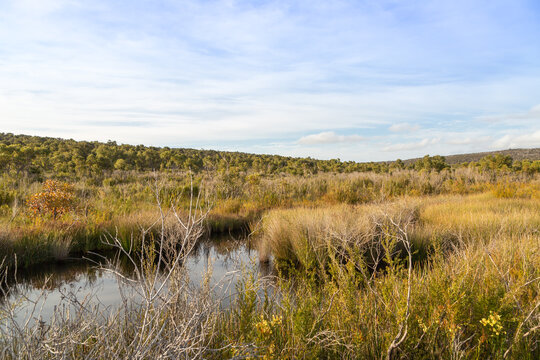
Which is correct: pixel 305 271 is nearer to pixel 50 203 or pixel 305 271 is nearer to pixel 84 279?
pixel 84 279

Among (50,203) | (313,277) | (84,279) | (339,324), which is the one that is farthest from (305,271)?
(50,203)

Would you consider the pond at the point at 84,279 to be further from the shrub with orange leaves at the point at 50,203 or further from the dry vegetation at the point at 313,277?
the shrub with orange leaves at the point at 50,203

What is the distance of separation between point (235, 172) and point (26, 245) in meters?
9.21

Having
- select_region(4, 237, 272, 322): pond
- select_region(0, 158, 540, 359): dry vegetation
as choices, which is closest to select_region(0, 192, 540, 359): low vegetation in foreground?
select_region(0, 158, 540, 359): dry vegetation

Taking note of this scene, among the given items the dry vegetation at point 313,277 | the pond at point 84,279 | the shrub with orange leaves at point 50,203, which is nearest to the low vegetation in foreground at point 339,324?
the dry vegetation at point 313,277

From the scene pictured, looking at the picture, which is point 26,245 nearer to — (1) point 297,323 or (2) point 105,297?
(2) point 105,297

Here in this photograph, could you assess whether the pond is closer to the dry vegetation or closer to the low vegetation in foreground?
the dry vegetation

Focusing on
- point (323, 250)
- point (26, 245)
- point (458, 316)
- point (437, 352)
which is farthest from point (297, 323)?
point (26, 245)

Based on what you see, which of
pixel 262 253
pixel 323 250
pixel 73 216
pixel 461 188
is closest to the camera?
pixel 323 250

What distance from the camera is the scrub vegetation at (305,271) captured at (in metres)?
2.00

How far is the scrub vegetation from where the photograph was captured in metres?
2.00

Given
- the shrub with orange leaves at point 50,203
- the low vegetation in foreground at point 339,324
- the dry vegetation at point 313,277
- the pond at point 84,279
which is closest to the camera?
the low vegetation in foreground at point 339,324

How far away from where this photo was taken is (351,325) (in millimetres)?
2393

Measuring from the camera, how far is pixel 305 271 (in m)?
3.39
